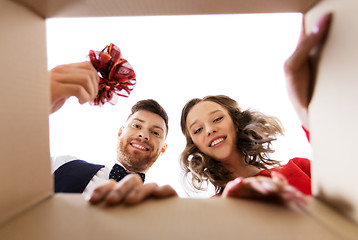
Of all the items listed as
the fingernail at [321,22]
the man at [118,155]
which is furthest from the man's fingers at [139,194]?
the fingernail at [321,22]

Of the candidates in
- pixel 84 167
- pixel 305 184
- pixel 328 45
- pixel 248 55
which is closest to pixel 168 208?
pixel 328 45

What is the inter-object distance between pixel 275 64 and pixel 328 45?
66.7 inches

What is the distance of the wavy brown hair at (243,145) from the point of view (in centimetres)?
141

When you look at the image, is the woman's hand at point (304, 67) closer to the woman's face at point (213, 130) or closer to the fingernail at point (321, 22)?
the fingernail at point (321, 22)

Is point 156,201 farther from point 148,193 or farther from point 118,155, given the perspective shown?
point 118,155

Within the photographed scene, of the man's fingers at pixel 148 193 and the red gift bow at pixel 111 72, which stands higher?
the red gift bow at pixel 111 72

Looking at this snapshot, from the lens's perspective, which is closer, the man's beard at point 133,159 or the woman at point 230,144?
the woman at point 230,144

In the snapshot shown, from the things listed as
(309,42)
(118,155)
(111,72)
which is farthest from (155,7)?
(118,155)

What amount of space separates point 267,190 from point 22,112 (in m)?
0.37

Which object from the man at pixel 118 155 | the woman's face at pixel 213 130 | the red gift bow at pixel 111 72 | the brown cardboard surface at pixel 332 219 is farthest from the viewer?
the woman's face at pixel 213 130

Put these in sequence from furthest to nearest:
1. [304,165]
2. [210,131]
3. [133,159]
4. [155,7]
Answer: [133,159], [304,165], [210,131], [155,7]

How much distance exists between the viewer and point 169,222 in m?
0.34

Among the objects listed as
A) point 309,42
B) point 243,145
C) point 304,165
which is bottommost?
point 304,165

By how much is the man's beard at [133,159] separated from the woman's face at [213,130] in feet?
1.18
